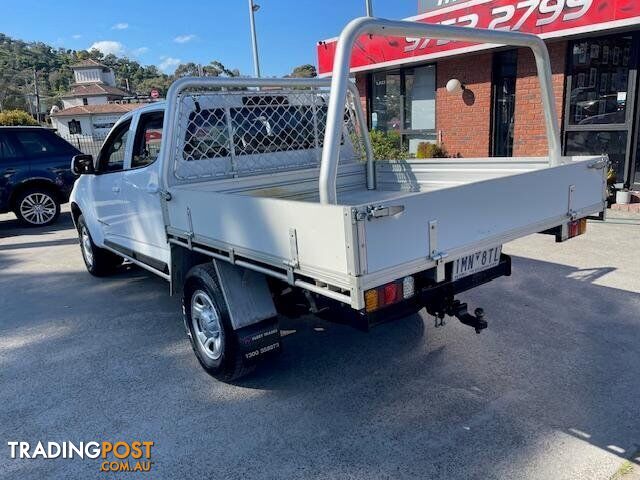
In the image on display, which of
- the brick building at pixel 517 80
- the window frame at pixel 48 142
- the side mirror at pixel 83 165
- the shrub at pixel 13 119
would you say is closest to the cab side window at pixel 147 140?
the side mirror at pixel 83 165

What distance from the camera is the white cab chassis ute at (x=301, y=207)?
2459mm

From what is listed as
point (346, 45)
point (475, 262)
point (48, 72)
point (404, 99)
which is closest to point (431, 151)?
point (404, 99)

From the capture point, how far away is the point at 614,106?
27.9ft

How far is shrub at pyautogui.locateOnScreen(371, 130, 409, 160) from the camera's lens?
463 inches

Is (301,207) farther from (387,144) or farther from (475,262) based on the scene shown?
(387,144)

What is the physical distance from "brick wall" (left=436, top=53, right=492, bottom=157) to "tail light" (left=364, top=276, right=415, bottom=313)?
870 cm

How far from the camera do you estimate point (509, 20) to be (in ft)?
29.2

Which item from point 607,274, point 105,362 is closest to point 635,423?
point 607,274

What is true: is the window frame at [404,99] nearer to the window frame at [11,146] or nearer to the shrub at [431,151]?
the shrub at [431,151]

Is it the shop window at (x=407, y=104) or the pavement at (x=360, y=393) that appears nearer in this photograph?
the pavement at (x=360, y=393)

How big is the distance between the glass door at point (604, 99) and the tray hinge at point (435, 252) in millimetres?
6934

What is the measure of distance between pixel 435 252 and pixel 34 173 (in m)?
9.47

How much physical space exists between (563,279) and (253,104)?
3.62 m

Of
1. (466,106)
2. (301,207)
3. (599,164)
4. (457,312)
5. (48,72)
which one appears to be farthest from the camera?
(48,72)
